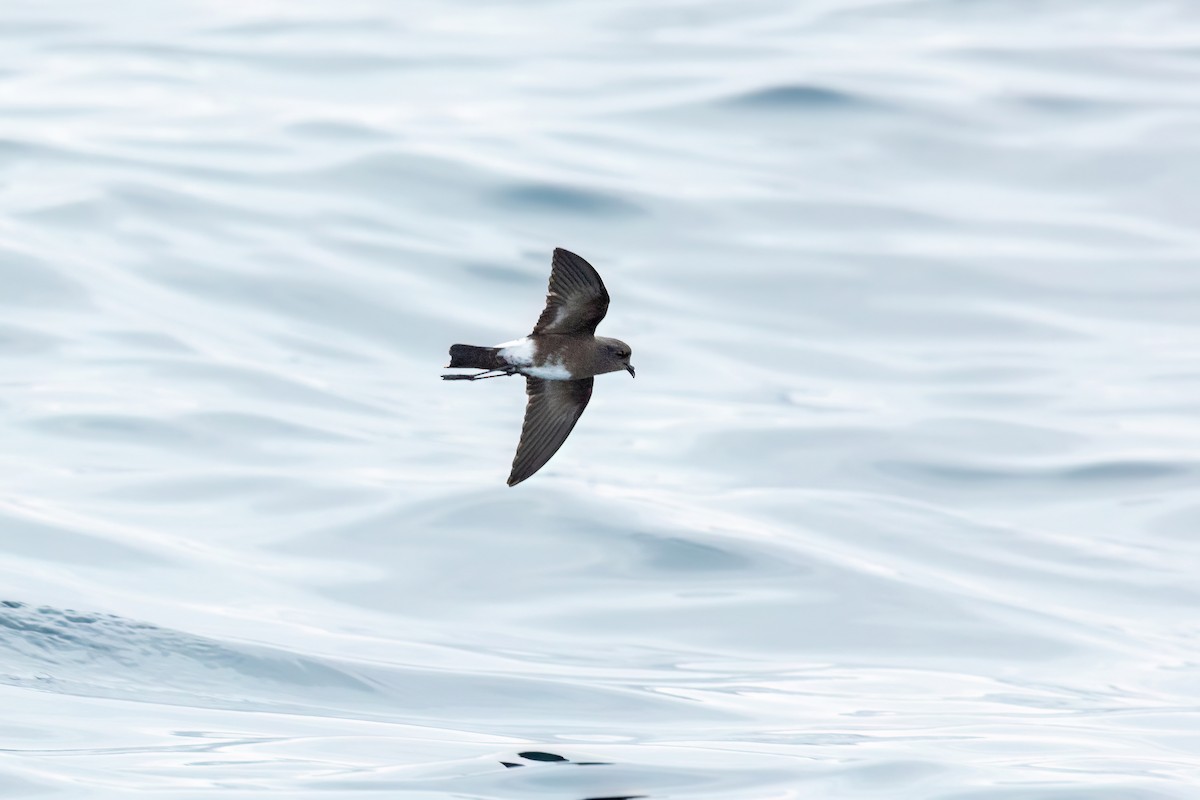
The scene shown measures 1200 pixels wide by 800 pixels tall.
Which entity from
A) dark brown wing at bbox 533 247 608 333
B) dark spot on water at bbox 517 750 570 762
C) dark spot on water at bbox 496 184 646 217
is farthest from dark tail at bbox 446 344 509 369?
dark spot on water at bbox 496 184 646 217

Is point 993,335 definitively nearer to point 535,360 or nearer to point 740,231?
point 740,231

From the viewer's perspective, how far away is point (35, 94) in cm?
2442

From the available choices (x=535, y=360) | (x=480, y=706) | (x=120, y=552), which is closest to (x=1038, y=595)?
(x=480, y=706)

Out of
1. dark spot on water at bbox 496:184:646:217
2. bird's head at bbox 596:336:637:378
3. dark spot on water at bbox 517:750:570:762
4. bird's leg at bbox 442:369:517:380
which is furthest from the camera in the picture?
dark spot on water at bbox 496:184:646:217

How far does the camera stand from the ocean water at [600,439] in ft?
32.9

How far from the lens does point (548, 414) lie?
317 inches

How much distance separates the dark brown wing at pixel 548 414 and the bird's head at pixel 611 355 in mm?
210

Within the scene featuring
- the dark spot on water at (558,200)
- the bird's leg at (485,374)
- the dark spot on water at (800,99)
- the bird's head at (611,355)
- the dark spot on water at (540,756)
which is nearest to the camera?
the bird's leg at (485,374)

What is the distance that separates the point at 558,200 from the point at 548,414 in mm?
13191

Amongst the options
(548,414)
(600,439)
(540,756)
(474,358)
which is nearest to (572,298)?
(474,358)

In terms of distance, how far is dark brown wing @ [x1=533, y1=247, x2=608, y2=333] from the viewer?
750cm

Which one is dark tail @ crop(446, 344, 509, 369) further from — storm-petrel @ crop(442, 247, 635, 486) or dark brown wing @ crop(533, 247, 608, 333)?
dark brown wing @ crop(533, 247, 608, 333)

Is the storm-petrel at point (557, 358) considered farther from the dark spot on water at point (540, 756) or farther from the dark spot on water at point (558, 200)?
the dark spot on water at point (558, 200)

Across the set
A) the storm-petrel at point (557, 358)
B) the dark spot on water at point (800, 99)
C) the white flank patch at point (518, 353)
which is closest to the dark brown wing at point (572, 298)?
the storm-petrel at point (557, 358)
